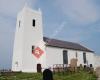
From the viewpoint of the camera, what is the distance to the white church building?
35188mm

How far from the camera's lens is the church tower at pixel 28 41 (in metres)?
35.0

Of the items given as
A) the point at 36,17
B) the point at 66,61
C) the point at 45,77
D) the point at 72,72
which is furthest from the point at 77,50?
the point at 45,77

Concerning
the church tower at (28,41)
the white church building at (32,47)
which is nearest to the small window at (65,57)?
the white church building at (32,47)

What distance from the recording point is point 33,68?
3538cm

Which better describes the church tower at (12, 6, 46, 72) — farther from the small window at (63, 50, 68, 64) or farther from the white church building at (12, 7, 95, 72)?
the small window at (63, 50, 68, 64)

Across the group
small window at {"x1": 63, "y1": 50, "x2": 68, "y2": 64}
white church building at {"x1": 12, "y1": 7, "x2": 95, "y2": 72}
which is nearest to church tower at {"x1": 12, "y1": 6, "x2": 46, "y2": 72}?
white church building at {"x1": 12, "y1": 7, "x2": 95, "y2": 72}

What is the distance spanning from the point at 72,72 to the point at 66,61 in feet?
39.6

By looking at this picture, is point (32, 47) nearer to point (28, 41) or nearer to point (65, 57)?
point (28, 41)

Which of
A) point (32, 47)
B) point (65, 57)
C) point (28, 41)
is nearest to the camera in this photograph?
point (28, 41)

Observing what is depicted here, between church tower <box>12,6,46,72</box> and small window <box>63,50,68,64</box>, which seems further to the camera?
small window <box>63,50,68,64</box>

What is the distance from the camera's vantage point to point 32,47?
3638cm

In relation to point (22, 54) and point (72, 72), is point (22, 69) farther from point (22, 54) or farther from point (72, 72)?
point (72, 72)

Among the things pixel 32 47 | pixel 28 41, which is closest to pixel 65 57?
pixel 32 47

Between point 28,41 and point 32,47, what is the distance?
1.36 metres
